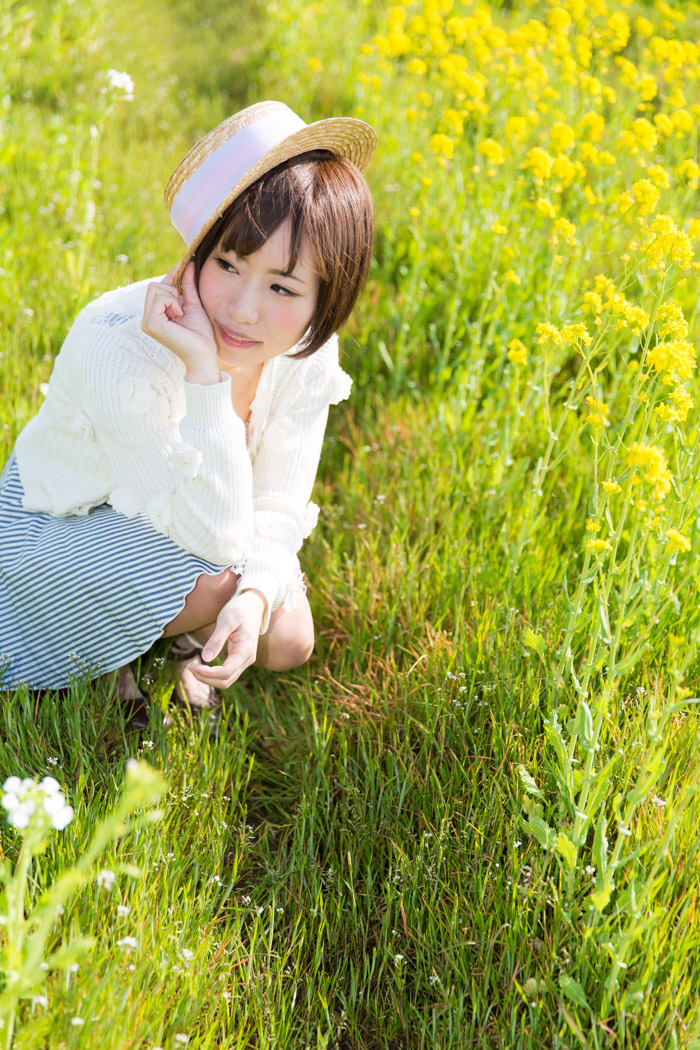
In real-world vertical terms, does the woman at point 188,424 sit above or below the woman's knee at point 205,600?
above

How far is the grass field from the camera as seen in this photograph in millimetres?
1530

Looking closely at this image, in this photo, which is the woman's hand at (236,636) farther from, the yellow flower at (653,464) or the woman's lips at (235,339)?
the yellow flower at (653,464)

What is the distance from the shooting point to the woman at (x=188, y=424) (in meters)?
1.96

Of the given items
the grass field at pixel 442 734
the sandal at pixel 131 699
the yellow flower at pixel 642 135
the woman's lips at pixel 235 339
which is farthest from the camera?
the yellow flower at pixel 642 135

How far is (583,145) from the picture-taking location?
296 cm

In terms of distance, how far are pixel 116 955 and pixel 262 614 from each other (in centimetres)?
83

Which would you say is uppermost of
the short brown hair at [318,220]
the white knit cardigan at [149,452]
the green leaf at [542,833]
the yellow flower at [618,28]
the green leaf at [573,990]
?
the yellow flower at [618,28]

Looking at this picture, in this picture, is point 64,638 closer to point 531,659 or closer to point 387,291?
point 531,659

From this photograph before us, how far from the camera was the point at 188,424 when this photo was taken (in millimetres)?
2033

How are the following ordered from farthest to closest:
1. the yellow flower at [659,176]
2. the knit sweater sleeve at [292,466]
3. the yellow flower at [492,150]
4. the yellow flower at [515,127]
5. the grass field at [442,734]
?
the yellow flower at [515,127] → the yellow flower at [492,150] → the yellow flower at [659,176] → the knit sweater sleeve at [292,466] → the grass field at [442,734]

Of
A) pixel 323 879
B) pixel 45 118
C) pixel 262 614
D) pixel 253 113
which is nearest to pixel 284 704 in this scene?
pixel 262 614

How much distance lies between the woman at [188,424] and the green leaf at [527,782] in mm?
616

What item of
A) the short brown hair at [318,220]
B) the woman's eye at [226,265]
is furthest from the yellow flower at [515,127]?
the woman's eye at [226,265]

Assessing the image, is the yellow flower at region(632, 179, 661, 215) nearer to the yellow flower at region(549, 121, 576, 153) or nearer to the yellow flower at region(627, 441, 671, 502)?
the yellow flower at region(549, 121, 576, 153)
